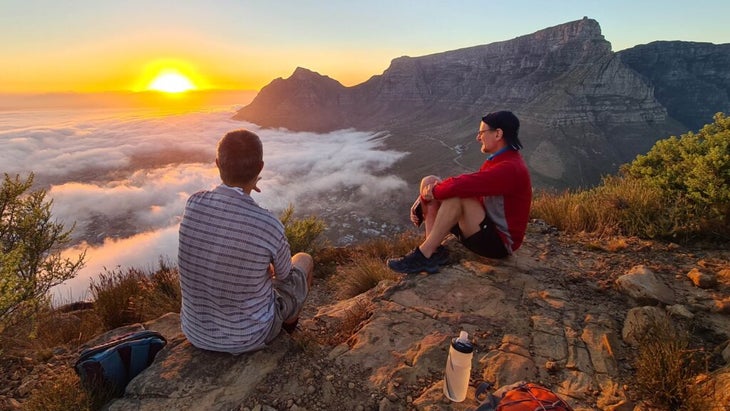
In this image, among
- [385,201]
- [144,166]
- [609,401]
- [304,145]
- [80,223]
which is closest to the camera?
[609,401]

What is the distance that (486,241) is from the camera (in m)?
3.90

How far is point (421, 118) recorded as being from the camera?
13088cm

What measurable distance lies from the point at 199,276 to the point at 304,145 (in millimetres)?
153403

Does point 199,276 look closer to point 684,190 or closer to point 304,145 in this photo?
point 684,190

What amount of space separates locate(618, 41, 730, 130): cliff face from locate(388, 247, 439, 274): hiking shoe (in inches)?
4985

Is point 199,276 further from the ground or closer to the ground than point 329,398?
further from the ground

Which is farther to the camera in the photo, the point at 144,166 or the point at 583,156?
the point at 144,166

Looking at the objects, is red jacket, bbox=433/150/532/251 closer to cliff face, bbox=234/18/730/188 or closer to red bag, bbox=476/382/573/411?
red bag, bbox=476/382/573/411

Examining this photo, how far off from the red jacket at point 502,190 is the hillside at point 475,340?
562 mm

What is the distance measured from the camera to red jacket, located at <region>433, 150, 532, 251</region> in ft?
11.7

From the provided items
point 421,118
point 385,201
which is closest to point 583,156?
point 385,201

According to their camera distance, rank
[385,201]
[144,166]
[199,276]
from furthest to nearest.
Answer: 1. [144,166]
2. [385,201]
3. [199,276]

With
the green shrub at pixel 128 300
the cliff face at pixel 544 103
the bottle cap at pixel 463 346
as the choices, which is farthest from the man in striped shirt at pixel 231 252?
the cliff face at pixel 544 103

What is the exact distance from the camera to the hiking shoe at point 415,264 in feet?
13.4
